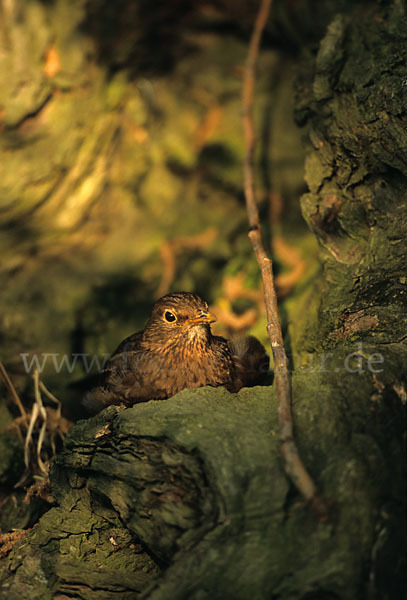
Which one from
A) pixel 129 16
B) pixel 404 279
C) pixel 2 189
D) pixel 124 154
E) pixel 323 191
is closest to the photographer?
pixel 404 279

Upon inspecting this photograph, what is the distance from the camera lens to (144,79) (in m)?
6.21

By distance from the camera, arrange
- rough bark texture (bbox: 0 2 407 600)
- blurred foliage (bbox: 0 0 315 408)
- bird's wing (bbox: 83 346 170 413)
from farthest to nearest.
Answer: blurred foliage (bbox: 0 0 315 408) → bird's wing (bbox: 83 346 170 413) → rough bark texture (bbox: 0 2 407 600)

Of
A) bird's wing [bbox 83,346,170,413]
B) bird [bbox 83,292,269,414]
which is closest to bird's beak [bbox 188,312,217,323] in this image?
bird [bbox 83,292,269,414]

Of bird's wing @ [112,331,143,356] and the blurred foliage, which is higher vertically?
the blurred foliage

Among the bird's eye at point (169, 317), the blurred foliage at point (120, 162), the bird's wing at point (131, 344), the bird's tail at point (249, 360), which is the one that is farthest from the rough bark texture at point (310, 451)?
the blurred foliage at point (120, 162)

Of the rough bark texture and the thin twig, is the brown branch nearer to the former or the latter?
the rough bark texture

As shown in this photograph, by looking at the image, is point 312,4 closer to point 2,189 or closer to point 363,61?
point 363,61

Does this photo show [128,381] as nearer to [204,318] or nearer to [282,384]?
[204,318]

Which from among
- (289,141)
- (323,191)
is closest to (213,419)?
(323,191)

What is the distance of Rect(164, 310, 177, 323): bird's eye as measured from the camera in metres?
4.24

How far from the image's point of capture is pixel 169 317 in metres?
4.26

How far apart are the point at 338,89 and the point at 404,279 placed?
1.62 meters

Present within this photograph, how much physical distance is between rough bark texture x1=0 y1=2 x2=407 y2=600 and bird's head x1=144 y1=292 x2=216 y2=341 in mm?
773

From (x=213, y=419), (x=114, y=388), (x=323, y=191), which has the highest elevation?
(x=323, y=191)
